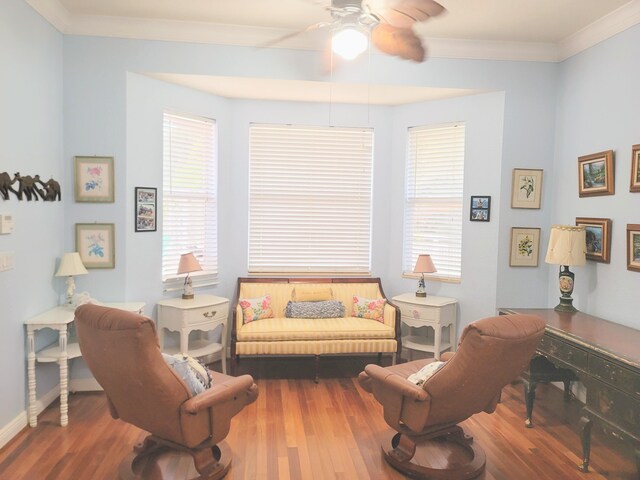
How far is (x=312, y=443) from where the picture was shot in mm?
3082

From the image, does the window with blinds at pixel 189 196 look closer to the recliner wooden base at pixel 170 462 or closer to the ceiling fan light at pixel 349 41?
the recliner wooden base at pixel 170 462

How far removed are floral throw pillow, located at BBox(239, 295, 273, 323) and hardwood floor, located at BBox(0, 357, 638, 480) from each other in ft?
2.31

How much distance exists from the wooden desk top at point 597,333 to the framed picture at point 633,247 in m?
0.44

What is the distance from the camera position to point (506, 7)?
3430 mm

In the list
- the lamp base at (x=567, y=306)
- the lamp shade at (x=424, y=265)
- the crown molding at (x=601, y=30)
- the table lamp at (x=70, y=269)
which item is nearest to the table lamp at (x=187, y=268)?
the table lamp at (x=70, y=269)

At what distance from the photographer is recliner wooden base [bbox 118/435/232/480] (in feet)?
8.55

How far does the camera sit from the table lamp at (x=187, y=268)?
4.11m

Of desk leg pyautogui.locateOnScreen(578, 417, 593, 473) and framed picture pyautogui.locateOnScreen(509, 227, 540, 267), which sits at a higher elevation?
framed picture pyautogui.locateOnScreen(509, 227, 540, 267)

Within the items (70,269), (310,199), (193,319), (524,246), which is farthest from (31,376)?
(524,246)

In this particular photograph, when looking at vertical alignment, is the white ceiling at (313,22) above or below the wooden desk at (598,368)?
above

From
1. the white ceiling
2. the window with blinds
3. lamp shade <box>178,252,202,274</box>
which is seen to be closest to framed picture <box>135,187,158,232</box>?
the window with blinds

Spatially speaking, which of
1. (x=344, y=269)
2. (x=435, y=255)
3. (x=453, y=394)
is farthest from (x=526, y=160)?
(x=453, y=394)

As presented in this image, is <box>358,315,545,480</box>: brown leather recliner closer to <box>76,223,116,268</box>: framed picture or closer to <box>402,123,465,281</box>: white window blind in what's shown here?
<box>402,123,465,281</box>: white window blind

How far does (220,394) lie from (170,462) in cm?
70
